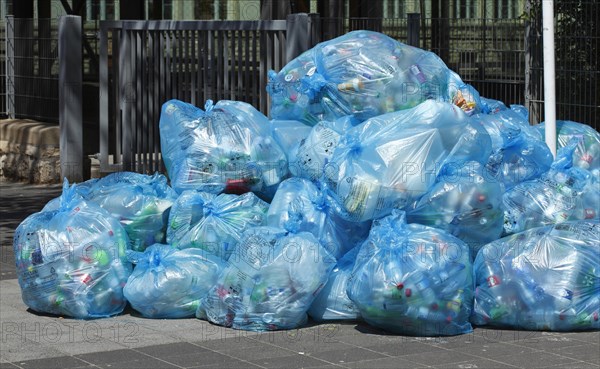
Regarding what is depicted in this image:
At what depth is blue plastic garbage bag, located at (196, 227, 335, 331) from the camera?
6.38 metres

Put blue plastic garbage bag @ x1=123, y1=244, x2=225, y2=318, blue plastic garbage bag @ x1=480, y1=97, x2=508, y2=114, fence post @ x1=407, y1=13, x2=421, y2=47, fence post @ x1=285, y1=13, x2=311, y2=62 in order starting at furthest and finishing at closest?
fence post @ x1=407, y1=13, x2=421, y2=47, fence post @ x1=285, y1=13, x2=311, y2=62, blue plastic garbage bag @ x1=480, y1=97, x2=508, y2=114, blue plastic garbage bag @ x1=123, y1=244, x2=225, y2=318

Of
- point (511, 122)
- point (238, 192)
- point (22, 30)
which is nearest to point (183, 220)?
point (238, 192)

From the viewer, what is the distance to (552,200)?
7023mm

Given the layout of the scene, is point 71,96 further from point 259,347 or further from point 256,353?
point 256,353

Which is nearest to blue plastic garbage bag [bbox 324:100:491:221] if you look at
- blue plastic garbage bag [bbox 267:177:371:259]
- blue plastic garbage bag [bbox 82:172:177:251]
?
blue plastic garbage bag [bbox 267:177:371:259]

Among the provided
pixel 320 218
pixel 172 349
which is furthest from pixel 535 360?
pixel 172 349

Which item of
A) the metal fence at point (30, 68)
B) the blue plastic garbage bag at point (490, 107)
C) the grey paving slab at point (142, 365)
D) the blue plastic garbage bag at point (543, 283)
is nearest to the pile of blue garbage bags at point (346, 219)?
the blue plastic garbage bag at point (543, 283)

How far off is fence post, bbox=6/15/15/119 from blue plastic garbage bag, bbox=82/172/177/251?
7924 millimetres

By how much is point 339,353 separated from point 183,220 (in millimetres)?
1607

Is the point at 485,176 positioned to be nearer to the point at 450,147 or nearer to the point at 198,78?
the point at 450,147

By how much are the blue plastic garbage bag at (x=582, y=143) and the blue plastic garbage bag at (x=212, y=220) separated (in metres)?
2.24

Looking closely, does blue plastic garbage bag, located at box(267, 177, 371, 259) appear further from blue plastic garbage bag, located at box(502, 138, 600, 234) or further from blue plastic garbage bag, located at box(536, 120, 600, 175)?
blue plastic garbage bag, located at box(536, 120, 600, 175)

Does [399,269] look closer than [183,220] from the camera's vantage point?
Yes

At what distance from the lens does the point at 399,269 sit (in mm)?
6211
